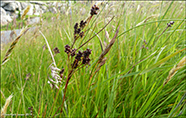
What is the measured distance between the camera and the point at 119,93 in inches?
31.6

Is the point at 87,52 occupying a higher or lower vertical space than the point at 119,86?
higher

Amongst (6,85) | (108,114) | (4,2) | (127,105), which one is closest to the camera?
(108,114)

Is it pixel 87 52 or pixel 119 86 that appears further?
pixel 119 86

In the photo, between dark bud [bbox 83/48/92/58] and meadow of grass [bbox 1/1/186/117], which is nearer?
dark bud [bbox 83/48/92/58]

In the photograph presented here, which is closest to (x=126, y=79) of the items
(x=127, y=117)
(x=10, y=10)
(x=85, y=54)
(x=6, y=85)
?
(x=127, y=117)

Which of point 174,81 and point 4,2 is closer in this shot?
point 174,81

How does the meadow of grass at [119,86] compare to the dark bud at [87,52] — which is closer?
the dark bud at [87,52]

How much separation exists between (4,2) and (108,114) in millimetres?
20585

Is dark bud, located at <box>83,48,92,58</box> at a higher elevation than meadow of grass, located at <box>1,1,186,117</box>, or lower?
higher

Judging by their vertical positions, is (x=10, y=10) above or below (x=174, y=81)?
above

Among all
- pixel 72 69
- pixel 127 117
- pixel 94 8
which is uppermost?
pixel 94 8

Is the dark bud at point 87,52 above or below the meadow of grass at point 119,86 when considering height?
above

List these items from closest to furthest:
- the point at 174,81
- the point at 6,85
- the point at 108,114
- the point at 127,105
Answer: the point at 108,114, the point at 127,105, the point at 174,81, the point at 6,85

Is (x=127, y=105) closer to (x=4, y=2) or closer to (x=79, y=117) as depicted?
(x=79, y=117)
